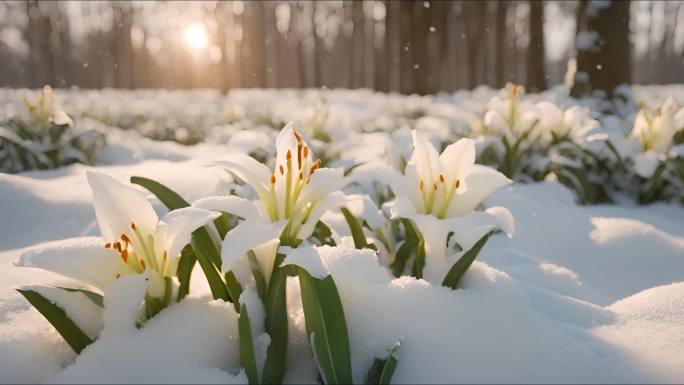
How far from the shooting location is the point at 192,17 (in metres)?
34.8

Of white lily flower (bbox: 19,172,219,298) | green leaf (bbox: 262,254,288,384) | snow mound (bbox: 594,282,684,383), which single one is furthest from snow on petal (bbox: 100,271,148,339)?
snow mound (bbox: 594,282,684,383)

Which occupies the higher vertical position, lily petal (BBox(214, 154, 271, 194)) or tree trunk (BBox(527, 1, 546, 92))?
tree trunk (BBox(527, 1, 546, 92))

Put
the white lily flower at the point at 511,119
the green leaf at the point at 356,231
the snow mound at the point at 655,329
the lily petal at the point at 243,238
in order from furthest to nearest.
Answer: the white lily flower at the point at 511,119 < the green leaf at the point at 356,231 < the snow mound at the point at 655,329 < the lily petal at the point at 243,238

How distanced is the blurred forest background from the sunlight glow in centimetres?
16

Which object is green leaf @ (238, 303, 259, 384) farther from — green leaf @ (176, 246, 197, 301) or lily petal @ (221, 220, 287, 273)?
green leaf @ (176, 246, 197, 301)

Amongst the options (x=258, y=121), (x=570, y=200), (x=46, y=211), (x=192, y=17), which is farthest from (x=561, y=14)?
(x=192, y=17)

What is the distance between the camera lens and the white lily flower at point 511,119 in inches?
131

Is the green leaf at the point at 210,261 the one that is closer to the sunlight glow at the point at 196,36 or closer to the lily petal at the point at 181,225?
the lily petal at the point at 181,225

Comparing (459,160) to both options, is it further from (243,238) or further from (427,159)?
(243,238)

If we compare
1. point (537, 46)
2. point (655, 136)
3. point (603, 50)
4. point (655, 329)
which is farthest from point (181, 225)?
point (537, 46)

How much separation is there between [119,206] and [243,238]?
1.05 feet

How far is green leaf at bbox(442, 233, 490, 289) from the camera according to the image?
4.38 feet

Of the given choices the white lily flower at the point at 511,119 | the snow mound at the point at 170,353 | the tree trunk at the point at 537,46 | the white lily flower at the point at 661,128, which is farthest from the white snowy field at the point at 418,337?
the tree trunk at the point at 537,46

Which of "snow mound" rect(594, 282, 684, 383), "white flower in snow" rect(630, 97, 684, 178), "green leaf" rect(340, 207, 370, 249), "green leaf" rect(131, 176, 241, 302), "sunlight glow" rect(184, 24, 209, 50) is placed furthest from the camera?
"sunlight glow" rect(184, 24, 209, 50)
